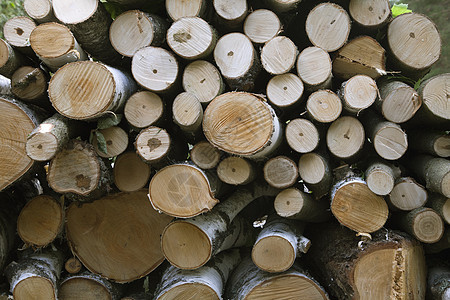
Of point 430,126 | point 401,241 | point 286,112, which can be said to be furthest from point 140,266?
point 430,126

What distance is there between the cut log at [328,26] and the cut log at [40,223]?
1793 mm

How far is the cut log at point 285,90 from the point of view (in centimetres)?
207

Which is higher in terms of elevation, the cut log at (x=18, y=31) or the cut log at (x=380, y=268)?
the cut log at (x=18, y=31)

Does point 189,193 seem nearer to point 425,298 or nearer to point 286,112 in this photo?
point 286,112

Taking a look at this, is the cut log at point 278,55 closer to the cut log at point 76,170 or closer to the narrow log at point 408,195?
the narrow log at point 408,195

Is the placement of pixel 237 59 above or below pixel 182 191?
above

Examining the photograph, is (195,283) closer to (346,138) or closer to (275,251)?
(275,251)

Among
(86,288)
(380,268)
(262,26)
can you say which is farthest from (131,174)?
(380,268)

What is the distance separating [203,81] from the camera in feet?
6.91

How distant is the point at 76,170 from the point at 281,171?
1.08m

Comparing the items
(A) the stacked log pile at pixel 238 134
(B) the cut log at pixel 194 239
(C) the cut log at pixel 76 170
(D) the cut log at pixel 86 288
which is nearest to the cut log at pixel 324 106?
(A) the stacked log pile at pixel 238 134

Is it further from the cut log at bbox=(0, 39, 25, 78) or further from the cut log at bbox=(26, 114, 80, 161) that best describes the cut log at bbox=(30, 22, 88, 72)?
the cut log at bbox=(26, 114, 80, 161)

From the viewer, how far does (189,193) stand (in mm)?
1946

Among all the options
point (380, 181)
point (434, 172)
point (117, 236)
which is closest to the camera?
point (380, 181)
